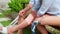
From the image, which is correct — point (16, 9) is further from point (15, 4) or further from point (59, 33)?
point (59, 33)

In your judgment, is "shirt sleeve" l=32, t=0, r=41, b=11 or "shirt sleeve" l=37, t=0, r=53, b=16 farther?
"shirt sleeve" l=32, t=0, r=41, b=11

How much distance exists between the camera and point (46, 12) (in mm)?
2201

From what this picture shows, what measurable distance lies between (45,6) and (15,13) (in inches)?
95.5

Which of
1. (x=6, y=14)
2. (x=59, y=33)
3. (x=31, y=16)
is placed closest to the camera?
(x=59, y=33)

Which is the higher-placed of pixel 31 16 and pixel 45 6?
pixel 45 6

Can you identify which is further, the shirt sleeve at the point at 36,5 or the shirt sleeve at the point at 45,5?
the shirt sleeve at the point at 36,5

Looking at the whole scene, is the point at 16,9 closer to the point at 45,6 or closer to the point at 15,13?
the point at 15,13

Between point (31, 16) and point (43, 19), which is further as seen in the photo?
point (31, 16)

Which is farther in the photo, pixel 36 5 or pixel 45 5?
pixel 36 5

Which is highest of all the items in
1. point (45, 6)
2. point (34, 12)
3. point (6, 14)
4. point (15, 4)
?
point (45, 6)

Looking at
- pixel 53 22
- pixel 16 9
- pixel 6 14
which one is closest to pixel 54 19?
pixel 53 22

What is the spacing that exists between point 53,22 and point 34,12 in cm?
57

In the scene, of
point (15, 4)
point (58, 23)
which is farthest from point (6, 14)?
point (58, 23)

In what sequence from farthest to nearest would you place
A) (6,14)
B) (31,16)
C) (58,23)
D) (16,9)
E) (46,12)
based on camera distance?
(6,14)
(16,9)
(31,16)
(46,12)
(58,23)
